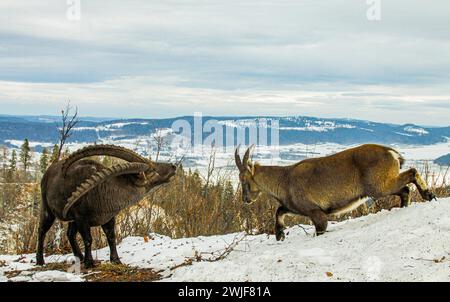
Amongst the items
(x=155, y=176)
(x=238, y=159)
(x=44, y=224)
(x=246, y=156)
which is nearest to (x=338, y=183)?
(x=246, y=156)

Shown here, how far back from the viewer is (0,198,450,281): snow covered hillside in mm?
6793

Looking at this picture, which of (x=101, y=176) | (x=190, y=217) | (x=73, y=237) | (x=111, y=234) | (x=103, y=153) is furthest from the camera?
(x=190, y=217)

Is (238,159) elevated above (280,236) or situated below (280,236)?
above

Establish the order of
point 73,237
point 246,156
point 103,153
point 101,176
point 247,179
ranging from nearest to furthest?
point 101,176, point 103,153, point 73,237, point 246,156, point 247,179

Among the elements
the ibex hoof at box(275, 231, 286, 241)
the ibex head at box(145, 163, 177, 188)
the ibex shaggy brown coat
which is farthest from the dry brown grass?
the ibex shaggy brown coat

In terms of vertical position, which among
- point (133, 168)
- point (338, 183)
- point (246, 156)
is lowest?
point (338, 183)

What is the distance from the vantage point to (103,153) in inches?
353

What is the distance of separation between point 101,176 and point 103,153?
497 mm

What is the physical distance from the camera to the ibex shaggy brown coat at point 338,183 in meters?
9.27

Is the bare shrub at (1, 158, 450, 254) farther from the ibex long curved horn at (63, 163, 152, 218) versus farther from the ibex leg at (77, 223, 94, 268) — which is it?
the ibex long curved horn at (63, 163, 152, 218)

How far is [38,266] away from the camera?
977cm

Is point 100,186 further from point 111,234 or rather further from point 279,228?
point 279,228
